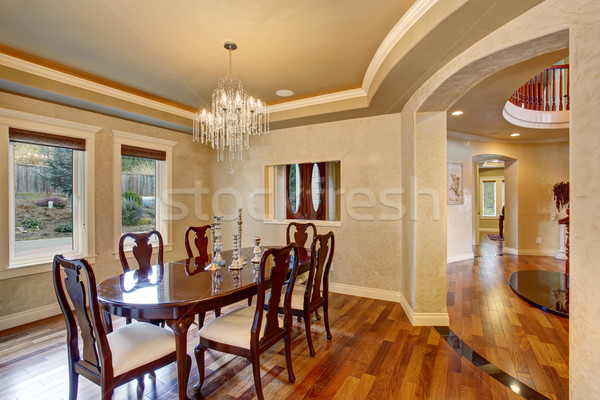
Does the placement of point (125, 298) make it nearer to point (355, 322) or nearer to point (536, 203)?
point (355, 322)

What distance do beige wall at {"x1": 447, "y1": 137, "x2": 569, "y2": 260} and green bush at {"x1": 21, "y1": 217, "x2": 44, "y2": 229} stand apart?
723 centimetres

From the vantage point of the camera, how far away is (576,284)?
1.33 meters

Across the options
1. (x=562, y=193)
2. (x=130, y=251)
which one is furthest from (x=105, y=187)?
(x=562, y=193)

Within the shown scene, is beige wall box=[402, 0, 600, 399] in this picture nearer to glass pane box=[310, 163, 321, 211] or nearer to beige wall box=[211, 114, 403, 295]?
beige wall box=[211, 114, 403, 295]

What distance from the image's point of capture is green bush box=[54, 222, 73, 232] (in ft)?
11.3

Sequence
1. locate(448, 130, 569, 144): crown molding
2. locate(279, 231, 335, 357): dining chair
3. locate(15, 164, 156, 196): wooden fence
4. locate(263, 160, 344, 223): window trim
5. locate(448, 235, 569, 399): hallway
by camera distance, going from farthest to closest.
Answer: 1. locate(448, 130, 569, 144): crown molding
2. locate(263, 160, 344, 223): window trim
3. locate(15, 164, 156, 196): wooden fence
4. locate(279, 231, 335, 357): dining chair
5. locate(448, 235, 569, 399): hallway

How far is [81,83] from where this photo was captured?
3.17 metres

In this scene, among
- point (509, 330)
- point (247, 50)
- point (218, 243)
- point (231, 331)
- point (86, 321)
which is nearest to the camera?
point (86, 321)

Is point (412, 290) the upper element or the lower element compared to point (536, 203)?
lower

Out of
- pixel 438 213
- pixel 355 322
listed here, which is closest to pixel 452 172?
pixel 438 213

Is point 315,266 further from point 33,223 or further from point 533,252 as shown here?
point 533,252

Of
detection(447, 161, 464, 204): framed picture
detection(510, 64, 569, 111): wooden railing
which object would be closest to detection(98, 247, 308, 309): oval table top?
detection(447, 161, 464, 204): framed picture

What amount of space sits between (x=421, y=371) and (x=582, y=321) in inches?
48.5

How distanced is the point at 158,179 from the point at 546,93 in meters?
7.20
